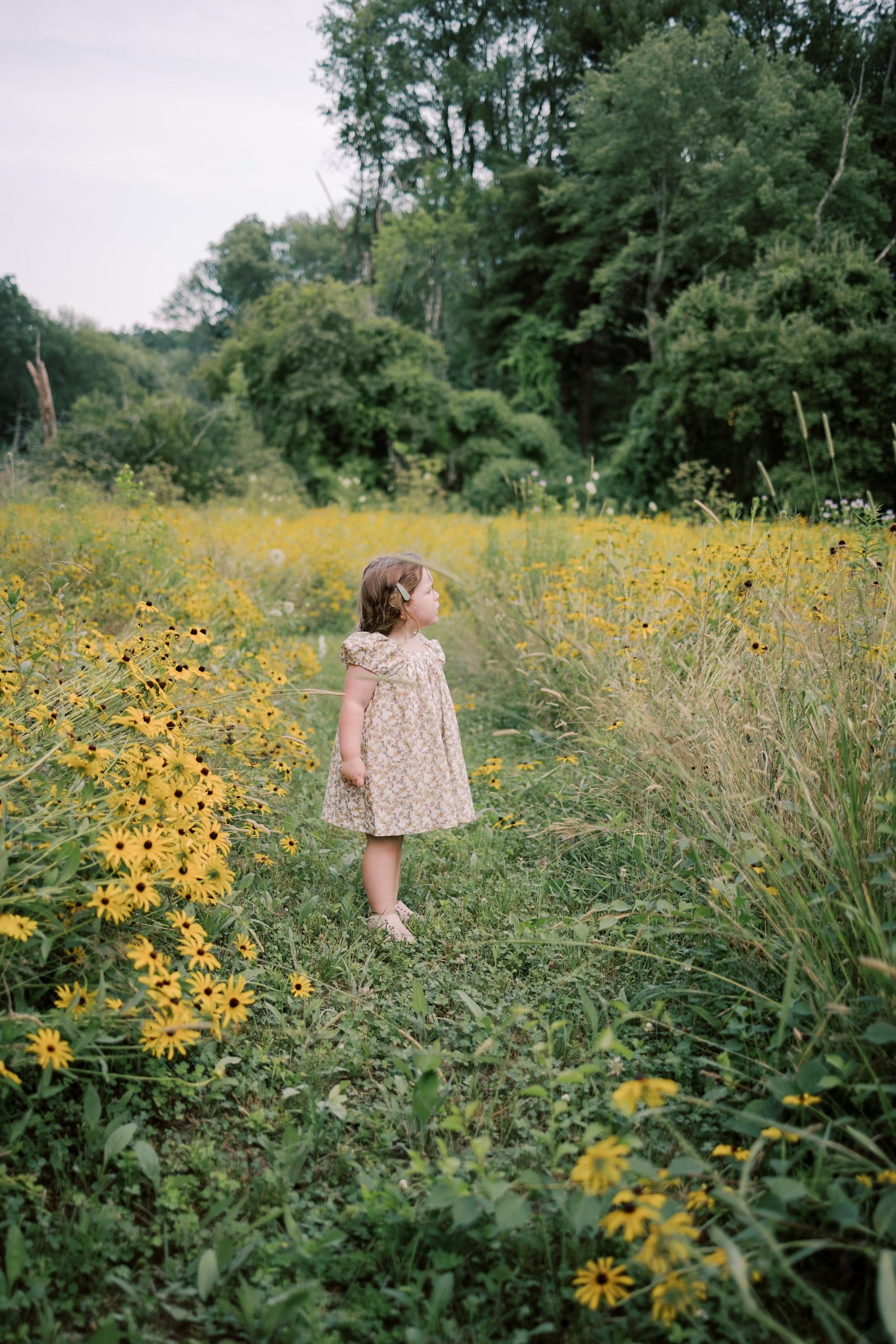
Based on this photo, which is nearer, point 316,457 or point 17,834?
point 17,834

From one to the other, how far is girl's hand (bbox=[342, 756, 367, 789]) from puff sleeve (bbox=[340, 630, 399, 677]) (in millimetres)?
283

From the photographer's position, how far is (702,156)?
19109 mm

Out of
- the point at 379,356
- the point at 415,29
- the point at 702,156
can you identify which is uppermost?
the point at 415,29

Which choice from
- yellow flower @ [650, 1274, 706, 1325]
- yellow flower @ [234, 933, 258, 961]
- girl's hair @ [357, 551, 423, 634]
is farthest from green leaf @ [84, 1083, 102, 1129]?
girl's hair @ [357, 551, 423, 634]

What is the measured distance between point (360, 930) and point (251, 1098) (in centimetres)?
72

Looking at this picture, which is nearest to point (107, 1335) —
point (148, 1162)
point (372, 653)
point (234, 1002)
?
point (148, 1162)

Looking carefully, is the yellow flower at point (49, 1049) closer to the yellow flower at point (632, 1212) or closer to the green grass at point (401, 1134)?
the green grass at point (401, 1134)

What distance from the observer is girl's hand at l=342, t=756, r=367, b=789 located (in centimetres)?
250

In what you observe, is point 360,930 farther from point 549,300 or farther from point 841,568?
point 549,300

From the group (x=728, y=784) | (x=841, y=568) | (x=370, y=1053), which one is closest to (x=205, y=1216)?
(x=370, y=1053)

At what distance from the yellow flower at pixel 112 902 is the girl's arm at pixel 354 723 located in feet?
3.19

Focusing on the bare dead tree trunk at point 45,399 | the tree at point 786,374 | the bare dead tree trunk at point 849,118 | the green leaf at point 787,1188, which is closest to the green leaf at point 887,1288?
the green leaf at point 787,1188

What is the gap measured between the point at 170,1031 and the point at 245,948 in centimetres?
59

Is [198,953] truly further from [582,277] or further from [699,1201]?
[582,277]
